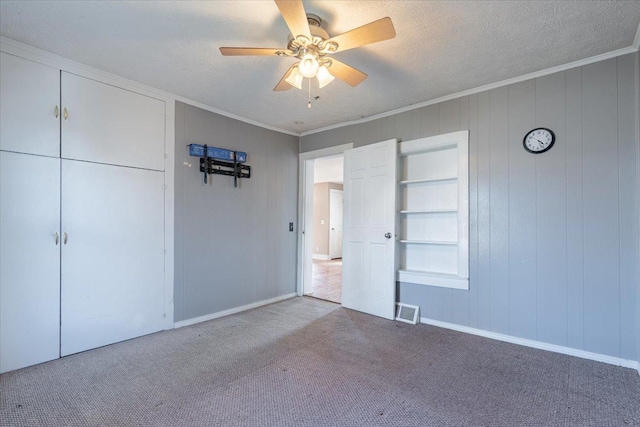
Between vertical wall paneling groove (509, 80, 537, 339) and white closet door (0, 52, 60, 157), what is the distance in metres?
4.05

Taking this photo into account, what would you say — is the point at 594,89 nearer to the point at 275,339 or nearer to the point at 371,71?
the point at 371,71

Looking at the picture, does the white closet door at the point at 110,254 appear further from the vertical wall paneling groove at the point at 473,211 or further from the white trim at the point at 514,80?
the vertical wall paneling groove at the point at 473,211

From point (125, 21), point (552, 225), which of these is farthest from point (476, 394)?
point (125, 21)

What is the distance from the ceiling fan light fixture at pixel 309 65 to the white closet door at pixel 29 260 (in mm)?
2193

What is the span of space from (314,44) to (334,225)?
7.89 metres

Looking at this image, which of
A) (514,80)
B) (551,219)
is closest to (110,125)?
(514,80)

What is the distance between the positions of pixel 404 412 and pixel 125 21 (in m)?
3.12

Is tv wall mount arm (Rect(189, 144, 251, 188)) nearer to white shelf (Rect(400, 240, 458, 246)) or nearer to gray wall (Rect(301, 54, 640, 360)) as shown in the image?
white shelf (Rect(400, 240, 458, 246))

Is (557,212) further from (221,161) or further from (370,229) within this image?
(221,161)

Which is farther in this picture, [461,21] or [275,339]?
[275,339]

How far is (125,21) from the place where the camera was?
217cm

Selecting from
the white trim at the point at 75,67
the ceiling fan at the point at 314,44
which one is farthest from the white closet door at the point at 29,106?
the ceiling fan at the point at 314,44

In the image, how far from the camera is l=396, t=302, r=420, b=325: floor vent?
357cm

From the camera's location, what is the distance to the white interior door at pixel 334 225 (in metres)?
9.63
